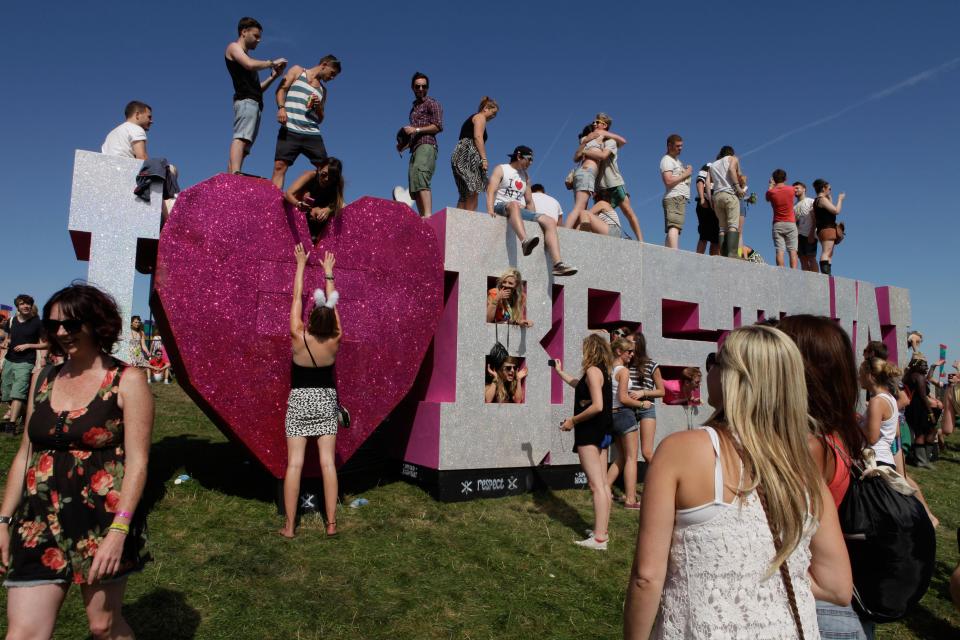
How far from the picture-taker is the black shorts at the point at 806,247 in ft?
37.0

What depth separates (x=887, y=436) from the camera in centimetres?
428

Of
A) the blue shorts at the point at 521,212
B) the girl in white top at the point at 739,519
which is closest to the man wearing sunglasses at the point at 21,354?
the blue shorts at the point at 521,212

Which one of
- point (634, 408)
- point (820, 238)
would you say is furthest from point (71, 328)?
point (820, 238)

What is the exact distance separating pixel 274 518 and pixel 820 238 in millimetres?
10088

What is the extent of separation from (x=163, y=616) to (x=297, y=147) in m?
4.38

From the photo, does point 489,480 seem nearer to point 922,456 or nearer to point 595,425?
point 595,425

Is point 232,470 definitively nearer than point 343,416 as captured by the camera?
No

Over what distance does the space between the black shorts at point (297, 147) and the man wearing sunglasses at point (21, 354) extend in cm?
372

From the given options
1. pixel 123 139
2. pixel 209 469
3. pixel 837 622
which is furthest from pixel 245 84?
pixel 837 622

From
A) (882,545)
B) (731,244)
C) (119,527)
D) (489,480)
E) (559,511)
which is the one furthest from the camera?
(731,244)

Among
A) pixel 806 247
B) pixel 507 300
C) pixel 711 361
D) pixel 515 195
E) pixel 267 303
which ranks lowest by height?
pixel 711 361

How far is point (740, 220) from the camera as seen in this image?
9.88 metres

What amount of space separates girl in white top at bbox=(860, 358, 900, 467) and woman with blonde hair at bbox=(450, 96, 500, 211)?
4.73m

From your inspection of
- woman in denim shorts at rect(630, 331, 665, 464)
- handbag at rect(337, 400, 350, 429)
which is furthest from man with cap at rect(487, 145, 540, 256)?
handbag at rect(337, 400, 350, 429)
